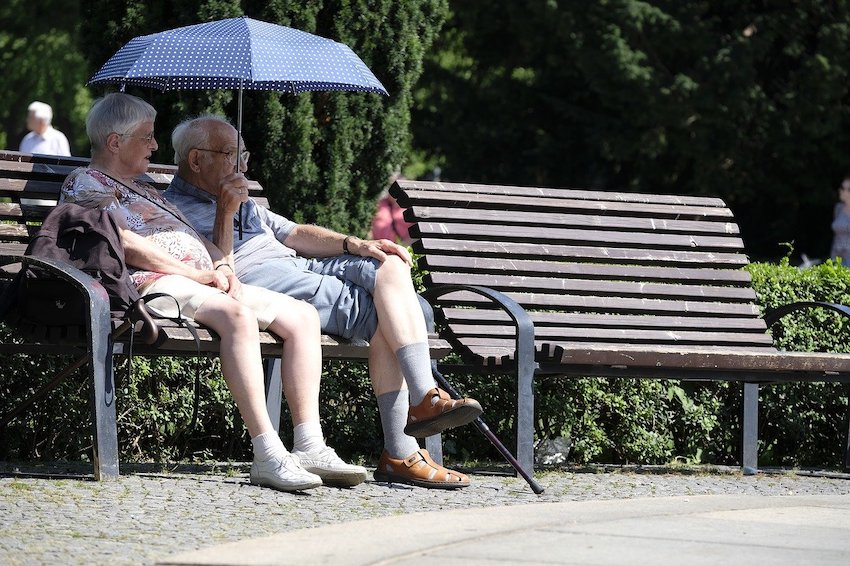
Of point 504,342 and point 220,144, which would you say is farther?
point 504,342

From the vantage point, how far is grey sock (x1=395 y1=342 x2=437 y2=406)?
543 centimetres

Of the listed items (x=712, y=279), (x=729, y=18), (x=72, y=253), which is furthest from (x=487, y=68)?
(x=72, y=253)

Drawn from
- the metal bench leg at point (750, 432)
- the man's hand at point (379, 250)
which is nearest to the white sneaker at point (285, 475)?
the man's hand at point (379, 250)

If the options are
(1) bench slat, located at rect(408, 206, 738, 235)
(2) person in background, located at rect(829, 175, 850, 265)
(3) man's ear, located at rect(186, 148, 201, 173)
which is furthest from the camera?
(2) person in background, located at rect(829, 175, 850, 265)

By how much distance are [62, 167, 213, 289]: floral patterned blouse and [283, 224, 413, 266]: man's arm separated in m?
0.49

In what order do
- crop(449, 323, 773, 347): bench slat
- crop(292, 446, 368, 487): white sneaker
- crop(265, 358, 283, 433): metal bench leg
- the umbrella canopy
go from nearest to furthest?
crop(292, 446, 368, 487): white sneaker → the umbrella canopy → crop(265, 358, 283, 433): metal bench leg → crop(449, 323, 773, 347): bench slat

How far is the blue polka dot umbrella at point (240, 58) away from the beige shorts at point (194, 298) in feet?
2.31

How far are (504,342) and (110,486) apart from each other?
195 cm

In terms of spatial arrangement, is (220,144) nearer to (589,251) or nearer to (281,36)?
(281,36)

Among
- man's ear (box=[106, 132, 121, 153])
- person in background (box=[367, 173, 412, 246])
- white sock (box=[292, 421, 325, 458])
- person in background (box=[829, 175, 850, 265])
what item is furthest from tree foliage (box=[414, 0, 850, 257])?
white sock (box=[292, 421, 325, 458])

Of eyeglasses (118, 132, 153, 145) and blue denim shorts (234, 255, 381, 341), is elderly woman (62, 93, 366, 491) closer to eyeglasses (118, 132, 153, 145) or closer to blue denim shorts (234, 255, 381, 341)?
eyeglasses (118, 132, 153, 145)

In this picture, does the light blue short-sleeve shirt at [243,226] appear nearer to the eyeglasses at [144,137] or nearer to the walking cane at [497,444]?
the eyeglasses at [144,137]

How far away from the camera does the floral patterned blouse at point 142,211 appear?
552 centimetres

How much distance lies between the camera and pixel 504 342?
6352 millimetres
